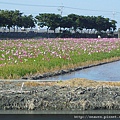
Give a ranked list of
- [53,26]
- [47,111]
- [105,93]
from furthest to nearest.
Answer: [53,26], [105,93], [47,111]

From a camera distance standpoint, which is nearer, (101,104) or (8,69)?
(101,104)

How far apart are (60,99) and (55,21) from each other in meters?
63.0

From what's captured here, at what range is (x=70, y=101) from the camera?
30.2ft

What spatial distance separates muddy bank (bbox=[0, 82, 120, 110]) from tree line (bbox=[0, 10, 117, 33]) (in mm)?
51347

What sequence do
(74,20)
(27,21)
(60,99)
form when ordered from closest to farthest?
(60,99) < (27,21) < (74,20)

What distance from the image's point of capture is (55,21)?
71688 millimetres

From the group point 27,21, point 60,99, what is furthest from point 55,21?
point 60,99

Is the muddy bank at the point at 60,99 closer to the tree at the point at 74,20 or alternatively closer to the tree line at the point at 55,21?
the tree line at the point at 55,21

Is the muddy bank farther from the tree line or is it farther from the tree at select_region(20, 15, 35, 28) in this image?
the tree at select_region(20, 15, 35, 28)

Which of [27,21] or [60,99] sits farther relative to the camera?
[27,21]

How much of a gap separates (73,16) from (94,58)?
56756mm

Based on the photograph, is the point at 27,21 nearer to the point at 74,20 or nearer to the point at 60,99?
the point at 74,20

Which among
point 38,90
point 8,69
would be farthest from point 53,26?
point 38,90

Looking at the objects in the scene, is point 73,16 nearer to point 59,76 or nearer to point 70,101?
point 59,76
